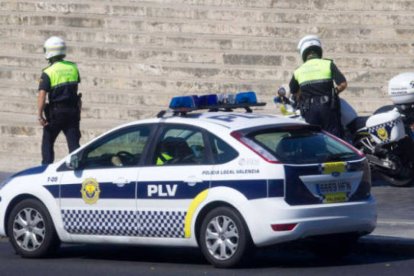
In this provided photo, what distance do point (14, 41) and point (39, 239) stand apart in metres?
10.4

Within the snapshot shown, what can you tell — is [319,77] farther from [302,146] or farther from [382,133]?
[302,146]

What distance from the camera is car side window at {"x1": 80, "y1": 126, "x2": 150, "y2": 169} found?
37.5 ft

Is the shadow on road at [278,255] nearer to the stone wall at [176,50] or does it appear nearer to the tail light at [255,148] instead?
the tail light at [255,148]

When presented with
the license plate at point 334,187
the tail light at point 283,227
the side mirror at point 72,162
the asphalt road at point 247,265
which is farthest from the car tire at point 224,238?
the side mirror at point 72,162

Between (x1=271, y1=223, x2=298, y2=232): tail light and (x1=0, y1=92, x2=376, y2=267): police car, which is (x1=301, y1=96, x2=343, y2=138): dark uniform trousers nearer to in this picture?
(x1=0, y1=92, x2=376, y2=267): police car

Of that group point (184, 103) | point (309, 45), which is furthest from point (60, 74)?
point (184, 103)

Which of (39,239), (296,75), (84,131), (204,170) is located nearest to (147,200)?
(204,170)

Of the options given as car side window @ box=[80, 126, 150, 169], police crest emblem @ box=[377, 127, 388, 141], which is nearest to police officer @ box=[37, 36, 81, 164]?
car side window @ box=[80, 126, 150, 169]

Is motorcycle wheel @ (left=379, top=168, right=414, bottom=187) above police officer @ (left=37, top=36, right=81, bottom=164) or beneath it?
beneath

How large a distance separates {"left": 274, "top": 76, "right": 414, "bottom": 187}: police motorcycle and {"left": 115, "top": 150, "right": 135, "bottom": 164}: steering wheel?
13.5 ft

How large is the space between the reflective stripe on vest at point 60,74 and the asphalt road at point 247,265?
250cm

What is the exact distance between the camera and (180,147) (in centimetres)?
1118

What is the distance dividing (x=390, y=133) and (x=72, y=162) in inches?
190

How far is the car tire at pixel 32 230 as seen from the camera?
11.7 metres
